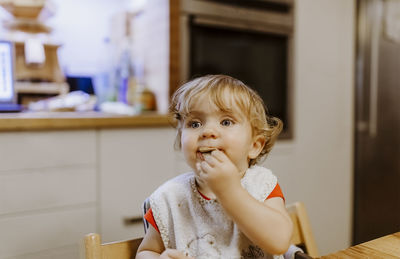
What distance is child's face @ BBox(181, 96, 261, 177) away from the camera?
668 mm

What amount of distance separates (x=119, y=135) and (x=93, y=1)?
3.23 ft

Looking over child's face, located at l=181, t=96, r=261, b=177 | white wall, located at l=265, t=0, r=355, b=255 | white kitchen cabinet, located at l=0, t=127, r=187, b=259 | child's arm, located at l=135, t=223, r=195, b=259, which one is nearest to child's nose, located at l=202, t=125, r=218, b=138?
child's face, located at l=181, t=96, r=261, b=177

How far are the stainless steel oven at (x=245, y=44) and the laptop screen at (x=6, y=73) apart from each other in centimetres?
73

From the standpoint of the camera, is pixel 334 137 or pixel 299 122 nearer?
pixel 299 122

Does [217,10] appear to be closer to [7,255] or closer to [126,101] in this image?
[126,101]

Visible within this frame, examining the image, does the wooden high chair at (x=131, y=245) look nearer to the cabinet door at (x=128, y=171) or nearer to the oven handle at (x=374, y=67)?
the cabinet door at (x=128, y=171)

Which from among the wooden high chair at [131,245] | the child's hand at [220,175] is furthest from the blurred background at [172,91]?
the child's hand at [220,175]

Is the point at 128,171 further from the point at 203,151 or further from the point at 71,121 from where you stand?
the point at 203,151

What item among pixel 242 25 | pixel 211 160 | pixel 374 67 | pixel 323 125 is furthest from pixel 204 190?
pixel 374 67

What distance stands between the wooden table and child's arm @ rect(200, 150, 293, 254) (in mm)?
77

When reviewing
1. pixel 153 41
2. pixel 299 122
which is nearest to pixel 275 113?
pixel 299 122

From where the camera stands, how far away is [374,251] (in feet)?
2.06

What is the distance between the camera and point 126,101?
2158 millimetres

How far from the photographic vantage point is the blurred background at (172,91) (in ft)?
5.05
